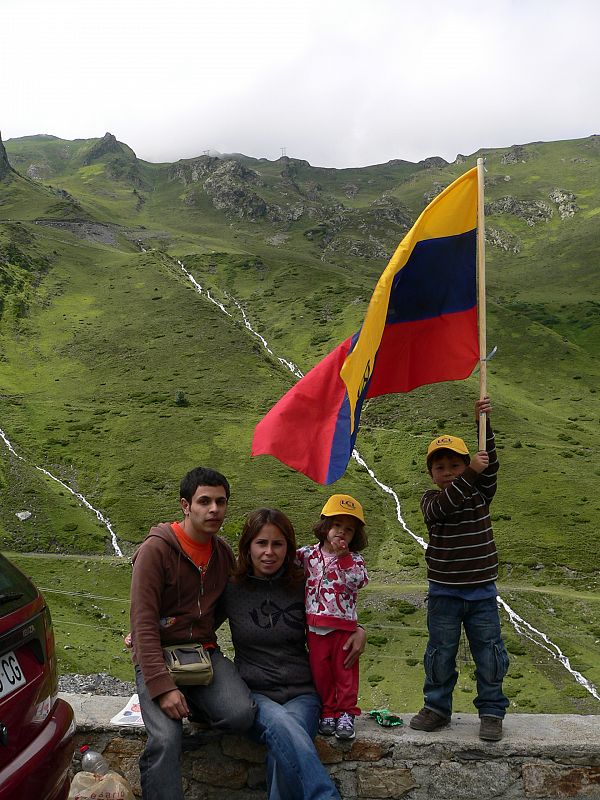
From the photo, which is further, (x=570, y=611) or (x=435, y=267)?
(x=570, y=611)

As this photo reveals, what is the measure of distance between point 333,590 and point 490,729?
1.96 meters

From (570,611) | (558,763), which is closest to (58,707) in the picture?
(558,763)

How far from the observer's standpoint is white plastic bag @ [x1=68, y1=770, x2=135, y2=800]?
586 cm

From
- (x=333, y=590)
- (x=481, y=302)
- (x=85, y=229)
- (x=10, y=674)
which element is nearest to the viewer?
(x=10, y=674)

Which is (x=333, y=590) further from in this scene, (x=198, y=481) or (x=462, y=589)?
(x=198, y=481)

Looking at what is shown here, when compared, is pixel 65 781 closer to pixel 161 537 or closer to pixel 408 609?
pixel 161 537

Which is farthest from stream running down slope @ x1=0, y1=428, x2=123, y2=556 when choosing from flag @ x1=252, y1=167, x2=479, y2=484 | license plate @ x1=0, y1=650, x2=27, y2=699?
license plate @ x1=0, y1=650, x2=27, y2=699

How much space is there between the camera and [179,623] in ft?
20.1

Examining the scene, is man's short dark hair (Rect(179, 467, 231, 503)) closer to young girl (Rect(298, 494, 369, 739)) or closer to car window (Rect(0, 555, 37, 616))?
young girl (Rect(298, 494, 369, 739))

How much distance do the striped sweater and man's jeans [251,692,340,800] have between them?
1.96 metres

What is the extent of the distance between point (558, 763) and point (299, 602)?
9.10 feet

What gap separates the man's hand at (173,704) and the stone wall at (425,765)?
3.13 ft

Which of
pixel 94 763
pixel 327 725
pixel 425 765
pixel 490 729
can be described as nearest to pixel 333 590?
pixel 327 725

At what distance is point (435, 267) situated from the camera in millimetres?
8516
